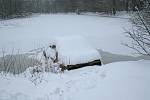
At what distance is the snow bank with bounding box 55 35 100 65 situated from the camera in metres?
8.98

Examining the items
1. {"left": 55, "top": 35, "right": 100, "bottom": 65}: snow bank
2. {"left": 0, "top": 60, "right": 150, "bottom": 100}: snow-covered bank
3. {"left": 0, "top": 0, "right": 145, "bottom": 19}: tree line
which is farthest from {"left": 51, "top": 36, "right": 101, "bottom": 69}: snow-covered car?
{"left": 0, "top": 0, "right": 145, "bottom": 19}: tree line

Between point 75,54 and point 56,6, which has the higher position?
point 56,6

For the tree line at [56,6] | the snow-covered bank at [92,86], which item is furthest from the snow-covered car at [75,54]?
the tree line at [56,6]

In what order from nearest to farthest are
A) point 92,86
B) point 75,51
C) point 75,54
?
point 92,86, point 75,54, point 75,51

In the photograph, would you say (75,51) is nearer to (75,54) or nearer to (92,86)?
(75,54)

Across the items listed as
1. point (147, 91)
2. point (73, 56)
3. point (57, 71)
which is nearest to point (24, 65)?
point (73, 56)

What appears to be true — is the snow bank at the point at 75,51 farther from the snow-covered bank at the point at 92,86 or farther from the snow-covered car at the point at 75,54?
the snow-covered bank at the point at 92,86

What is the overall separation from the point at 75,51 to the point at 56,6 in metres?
44.8

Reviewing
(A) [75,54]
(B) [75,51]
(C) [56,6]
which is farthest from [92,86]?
(C) [56,6]

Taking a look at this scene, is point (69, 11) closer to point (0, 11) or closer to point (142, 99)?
point (0, 11)

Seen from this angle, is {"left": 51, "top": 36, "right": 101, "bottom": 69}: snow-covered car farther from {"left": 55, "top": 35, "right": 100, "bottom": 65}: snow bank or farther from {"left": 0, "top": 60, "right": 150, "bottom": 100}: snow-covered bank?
{"left": 0, "top": 60, "right": 150, "bottom": 100}: snow-covered bank

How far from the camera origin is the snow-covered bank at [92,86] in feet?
17.1

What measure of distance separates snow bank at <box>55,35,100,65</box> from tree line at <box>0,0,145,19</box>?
26.5 meters

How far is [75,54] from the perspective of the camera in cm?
907
